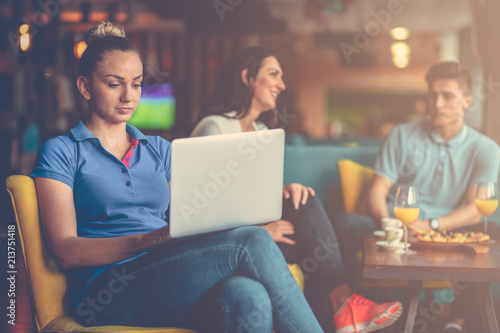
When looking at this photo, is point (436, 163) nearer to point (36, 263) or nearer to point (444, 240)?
point (444, 240)

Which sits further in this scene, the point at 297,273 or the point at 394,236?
the point at 297,273

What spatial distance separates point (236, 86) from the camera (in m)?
2.60

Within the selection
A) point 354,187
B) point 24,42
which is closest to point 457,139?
point 354,187

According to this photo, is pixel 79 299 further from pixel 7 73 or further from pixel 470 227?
pixel 7 73

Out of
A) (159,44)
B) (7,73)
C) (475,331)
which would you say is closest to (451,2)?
(159,44)

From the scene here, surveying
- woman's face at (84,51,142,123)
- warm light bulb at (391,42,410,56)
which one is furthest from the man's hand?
warm light bulb at (391,42,410,56)

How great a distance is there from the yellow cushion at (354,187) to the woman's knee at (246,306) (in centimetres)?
152

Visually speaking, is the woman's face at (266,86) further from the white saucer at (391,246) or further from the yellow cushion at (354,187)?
the white saucer at (391,246)

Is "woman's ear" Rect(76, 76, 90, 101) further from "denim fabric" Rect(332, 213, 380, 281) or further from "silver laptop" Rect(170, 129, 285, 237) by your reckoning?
"denim fabric" Rect(332, 213, 380, 281)

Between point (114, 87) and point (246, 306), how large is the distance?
73 cm

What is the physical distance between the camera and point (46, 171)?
1434mm

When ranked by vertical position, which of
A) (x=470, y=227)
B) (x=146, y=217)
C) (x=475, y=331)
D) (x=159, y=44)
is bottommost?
(x=475, y=331)

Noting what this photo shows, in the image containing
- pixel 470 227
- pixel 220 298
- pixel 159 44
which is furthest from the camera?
pixel 159 44

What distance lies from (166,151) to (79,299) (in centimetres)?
53
